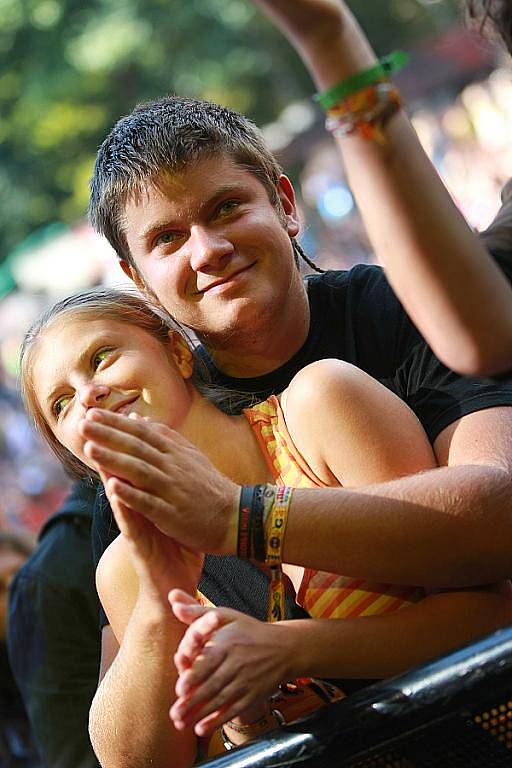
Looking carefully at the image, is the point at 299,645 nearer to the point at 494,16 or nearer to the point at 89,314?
the point at 89,314

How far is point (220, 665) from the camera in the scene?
1448 millimetres

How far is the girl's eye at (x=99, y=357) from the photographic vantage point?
6.15 ft

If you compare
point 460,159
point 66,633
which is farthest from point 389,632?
point 460,159

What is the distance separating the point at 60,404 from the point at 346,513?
66 cm

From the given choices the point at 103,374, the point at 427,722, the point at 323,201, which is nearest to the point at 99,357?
the point at 103,374

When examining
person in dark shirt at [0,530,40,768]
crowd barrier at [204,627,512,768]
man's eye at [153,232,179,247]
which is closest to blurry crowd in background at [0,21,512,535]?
person in dark shirt at [0,530,40,768]

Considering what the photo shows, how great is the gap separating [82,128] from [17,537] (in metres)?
20.7

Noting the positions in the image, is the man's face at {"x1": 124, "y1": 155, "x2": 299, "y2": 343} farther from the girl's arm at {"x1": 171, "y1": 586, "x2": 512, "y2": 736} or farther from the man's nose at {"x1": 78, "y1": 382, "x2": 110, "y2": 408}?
the girl's arm at {"x1": 171, "y1": 586, "x2": 512, "y2": 736}

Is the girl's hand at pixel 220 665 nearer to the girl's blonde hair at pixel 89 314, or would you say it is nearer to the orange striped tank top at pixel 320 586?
the orange striped tank top at pixel 320 586

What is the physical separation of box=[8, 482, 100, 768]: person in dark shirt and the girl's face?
1.16 metres

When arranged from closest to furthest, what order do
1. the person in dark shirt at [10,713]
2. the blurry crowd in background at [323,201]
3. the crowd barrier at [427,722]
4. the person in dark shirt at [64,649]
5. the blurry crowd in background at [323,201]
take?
the crowd barrier at [427,722] → the person in dark shirt at [64,649] → the person in dark shirt at [10,713] → the blurry crowd in background at [323,201] → the blurry crowd in background at [323,201]

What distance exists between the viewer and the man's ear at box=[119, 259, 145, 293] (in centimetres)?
210

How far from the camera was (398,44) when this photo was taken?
25.4 m

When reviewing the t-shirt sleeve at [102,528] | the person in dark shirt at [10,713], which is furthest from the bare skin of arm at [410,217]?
the person in dark shirt at [10,713]
